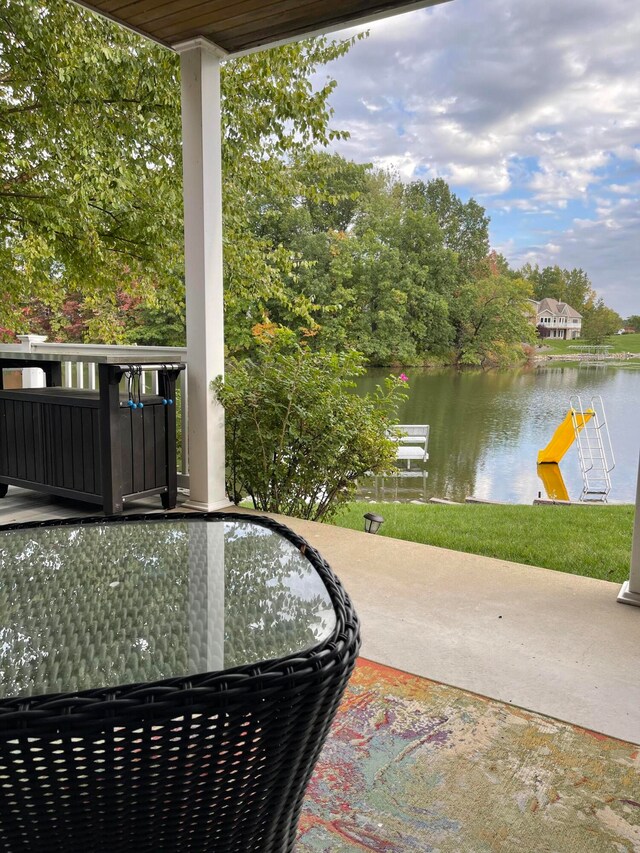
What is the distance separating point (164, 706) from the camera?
2.31 ft

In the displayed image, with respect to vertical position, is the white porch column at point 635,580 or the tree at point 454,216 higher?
the tree at point 454,216

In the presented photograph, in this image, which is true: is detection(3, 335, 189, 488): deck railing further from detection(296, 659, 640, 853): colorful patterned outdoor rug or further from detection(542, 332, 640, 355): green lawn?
detection(542, 332, 640, 355): green lawn

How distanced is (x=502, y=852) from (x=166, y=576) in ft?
2.96

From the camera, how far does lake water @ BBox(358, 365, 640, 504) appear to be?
514 inches

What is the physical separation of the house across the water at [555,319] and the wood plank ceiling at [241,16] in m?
12.0

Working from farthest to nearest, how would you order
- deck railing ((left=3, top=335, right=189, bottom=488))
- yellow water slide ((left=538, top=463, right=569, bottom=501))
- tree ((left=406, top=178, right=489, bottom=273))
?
tree ((left=406, top=178, right=489, bottom=273)) → yellow water slide ((left=538, top=463, right=569, bottom=501)) → deck railing ((left=3, top=335, right=189, bottom=488))

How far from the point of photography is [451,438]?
14.1 metres

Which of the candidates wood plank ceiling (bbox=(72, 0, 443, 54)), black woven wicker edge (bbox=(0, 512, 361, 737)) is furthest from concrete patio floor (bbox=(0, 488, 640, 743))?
wood plank ceiling (bbox=(72, 0, 443, 54))

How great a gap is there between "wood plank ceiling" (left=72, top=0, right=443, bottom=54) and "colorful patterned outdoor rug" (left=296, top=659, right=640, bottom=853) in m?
3.00

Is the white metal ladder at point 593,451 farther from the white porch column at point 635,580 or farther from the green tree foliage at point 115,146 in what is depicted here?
the white porch column at point 635,580

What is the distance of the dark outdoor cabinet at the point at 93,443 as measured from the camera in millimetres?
3557

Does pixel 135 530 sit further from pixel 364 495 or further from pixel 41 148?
pixel 364 495

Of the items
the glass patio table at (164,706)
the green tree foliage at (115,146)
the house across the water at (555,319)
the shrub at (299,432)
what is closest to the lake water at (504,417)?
the house across the water at (555,319)

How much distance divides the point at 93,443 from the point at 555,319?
1267cm
